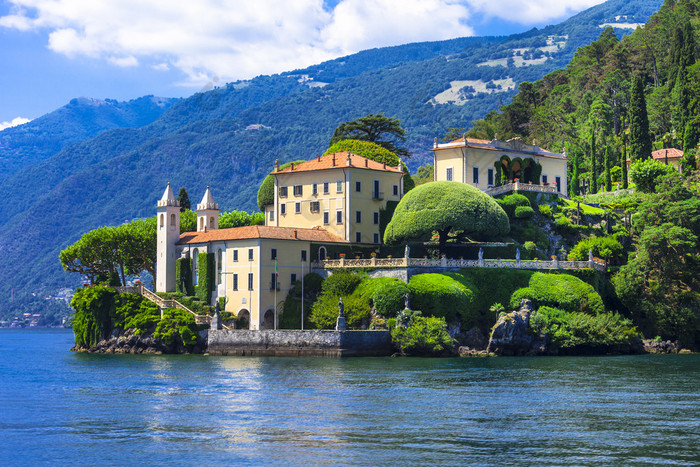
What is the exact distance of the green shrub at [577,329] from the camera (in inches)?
2859

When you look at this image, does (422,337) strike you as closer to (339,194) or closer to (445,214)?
(445,214)

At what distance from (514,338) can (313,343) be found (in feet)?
49.3

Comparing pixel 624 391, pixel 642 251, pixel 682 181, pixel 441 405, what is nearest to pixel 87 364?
pixel 441 405

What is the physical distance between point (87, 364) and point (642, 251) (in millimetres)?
44451

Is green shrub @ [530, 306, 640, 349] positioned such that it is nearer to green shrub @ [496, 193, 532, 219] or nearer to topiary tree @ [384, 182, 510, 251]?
topiary tree @ [384, 182, 510, 251]

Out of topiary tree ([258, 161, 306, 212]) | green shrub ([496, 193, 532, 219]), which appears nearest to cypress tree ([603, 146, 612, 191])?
green shrub ([496, 193, 532, 219])

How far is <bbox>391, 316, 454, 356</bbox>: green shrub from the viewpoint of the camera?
229ft

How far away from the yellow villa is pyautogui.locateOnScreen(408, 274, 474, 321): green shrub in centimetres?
1224

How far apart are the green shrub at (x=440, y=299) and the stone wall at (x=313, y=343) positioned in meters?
3.79

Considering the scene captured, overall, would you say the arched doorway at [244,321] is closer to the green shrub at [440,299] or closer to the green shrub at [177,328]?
the green shrub at [177,328]

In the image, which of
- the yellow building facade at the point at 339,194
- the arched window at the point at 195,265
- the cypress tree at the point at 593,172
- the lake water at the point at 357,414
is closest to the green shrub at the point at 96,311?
the arched window at the point at 195,265

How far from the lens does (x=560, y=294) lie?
75.6m

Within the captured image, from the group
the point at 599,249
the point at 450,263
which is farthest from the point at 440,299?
the point at 599,249

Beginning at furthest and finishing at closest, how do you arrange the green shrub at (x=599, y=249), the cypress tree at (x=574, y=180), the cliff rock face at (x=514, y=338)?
1. the cypress tree at (x=574, y=180)
2. the green shrub at (x=599, y=249)
3. the cliff rock face at (x=514, y=338)
